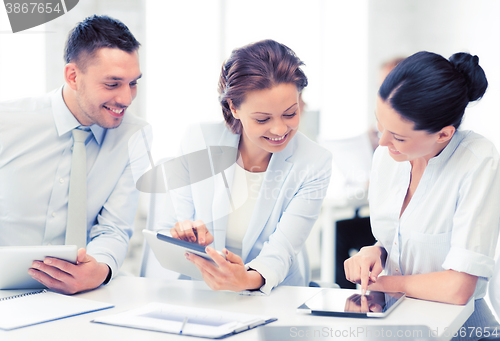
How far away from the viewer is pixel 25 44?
190 cm

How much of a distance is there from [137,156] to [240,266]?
0.68 meters

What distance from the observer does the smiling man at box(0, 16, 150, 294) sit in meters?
1.43

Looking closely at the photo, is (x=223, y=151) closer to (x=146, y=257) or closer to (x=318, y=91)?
(x=146, y=257)

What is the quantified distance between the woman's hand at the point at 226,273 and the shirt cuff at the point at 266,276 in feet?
0.14

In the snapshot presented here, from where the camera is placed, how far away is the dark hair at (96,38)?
1486 mm

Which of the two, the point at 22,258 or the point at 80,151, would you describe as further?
the point at 80,151

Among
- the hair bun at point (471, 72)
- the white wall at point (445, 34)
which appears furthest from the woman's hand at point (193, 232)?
the white wall at point (445, 34)

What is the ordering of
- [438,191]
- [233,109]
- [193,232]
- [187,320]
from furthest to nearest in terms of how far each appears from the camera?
[233,109] → [193,232] → [438,191] → [187,320]

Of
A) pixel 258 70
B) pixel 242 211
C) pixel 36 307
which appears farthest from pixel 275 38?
pixel 36 307

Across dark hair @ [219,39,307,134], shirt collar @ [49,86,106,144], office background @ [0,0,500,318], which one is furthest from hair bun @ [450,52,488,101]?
shirt collar @ [49,86,106,144]

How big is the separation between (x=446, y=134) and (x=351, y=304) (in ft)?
1.55

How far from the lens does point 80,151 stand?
1439mm

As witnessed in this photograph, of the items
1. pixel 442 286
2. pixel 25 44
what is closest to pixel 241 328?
pixel 442 286

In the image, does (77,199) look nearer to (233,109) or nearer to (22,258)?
(22,258)
